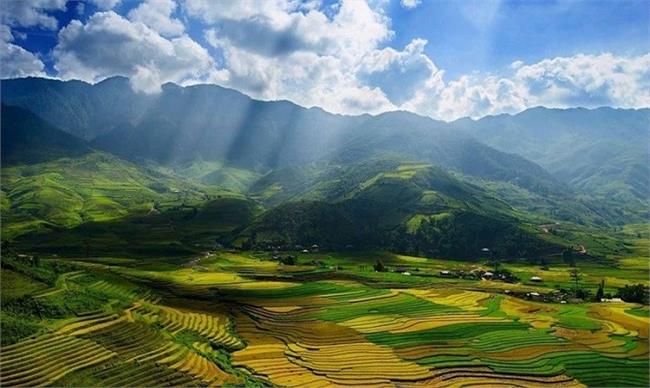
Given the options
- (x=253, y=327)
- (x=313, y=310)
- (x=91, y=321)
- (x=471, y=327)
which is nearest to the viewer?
(x=91, y=321)

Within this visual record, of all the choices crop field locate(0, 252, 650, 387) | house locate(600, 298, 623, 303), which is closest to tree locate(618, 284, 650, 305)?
house locate(600, 298, 623, 303)

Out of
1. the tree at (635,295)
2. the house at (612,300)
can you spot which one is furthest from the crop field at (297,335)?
the tree at (635,295)

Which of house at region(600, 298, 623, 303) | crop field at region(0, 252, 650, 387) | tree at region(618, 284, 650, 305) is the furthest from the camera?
house at region(600, 298, 623, 303)

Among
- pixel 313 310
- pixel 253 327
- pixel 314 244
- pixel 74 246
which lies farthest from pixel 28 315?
pixel 314 244

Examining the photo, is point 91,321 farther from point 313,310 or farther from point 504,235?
point 504,235

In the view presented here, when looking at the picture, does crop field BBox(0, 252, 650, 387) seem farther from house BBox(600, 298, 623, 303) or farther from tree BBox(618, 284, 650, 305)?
tree BBox(618, 284, 650, 305)

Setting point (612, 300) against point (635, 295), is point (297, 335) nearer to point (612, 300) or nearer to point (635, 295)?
point (612, 300)

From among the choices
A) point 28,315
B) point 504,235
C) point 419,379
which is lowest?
point 419,379

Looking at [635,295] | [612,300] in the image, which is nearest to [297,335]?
[612,300]
